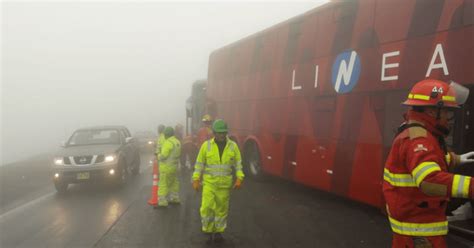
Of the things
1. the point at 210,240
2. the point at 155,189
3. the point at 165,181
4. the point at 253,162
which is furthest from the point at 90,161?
the point at 210,240

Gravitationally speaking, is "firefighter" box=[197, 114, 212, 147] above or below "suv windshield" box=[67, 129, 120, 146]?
above

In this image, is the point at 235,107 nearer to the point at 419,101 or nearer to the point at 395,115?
the point at 395,115

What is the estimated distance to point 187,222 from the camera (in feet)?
24.1

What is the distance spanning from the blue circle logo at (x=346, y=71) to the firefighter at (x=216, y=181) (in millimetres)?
2725

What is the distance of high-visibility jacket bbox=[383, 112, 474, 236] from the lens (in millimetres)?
2650

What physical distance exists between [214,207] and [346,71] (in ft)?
11.7

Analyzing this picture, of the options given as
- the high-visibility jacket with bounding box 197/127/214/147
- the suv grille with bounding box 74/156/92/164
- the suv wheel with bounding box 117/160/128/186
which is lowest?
the suv wheel with bounding box 117/160/128/186

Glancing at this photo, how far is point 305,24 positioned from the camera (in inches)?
355

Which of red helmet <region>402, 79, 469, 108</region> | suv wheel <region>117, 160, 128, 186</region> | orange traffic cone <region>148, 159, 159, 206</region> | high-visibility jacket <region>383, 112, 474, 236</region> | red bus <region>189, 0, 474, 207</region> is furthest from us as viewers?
suv wheel <region>117, 160, 128, 186</region>

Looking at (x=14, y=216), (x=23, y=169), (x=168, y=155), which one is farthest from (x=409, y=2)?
(x=23, y=169)

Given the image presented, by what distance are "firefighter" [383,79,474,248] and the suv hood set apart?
946cm

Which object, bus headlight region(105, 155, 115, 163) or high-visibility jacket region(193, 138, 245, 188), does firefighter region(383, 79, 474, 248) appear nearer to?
high-visibility jacket region(193, 138, 245, 188)

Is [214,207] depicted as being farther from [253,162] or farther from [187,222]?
[253,162]

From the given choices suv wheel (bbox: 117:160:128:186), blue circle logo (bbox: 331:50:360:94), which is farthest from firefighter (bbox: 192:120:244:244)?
suv wheel (bbox: 117:160:128:186)
